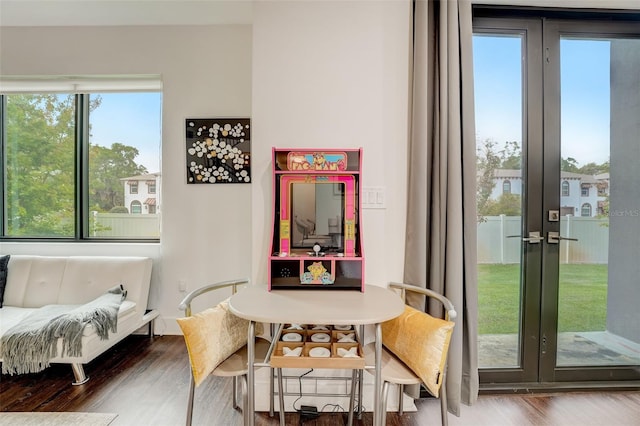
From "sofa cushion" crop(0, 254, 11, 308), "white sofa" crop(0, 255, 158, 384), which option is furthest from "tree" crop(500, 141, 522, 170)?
"sofa cushion" crop(0, 254, 11, 308)

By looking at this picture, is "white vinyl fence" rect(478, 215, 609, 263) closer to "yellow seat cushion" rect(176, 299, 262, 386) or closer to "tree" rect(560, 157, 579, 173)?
"tree" rect(560, 157, 579, 173)

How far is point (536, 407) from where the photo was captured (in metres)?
1.82

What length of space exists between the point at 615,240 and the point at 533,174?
2.49 feet

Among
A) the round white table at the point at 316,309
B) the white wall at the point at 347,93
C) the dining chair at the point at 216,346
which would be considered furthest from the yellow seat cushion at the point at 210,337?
the white wall at the point at 347,93

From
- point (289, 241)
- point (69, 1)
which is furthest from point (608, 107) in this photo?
point (69, 1)

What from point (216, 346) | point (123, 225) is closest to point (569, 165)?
point (216, 346)

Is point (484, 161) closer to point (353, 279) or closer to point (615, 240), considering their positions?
point (615, 240)

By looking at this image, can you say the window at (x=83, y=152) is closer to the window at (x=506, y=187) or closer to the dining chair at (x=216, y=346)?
the dining chair at (x=216, y=346)

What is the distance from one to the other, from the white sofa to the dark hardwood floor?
0.53 metres

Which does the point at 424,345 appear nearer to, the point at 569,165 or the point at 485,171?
the point at 485,171

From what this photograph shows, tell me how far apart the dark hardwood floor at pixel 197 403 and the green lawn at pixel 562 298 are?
43 centimetres

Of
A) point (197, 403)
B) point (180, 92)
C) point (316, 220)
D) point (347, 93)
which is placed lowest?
point (197, 403)

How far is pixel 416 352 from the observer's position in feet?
4.31

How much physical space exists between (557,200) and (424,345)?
144 centimetres
